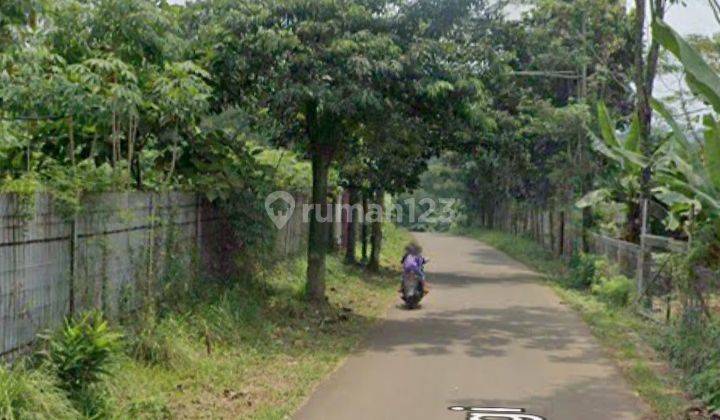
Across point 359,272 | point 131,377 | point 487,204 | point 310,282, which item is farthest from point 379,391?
point 487,204

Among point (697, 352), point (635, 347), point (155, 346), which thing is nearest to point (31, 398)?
point (155, 346)

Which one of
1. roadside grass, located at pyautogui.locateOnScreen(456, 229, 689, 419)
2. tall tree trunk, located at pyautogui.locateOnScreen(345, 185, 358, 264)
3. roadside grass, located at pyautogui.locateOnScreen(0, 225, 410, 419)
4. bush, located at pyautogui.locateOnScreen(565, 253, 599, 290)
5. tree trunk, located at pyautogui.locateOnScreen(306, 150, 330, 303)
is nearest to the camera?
roadside grass, located at pyautogui.locateOnScreen(0, 225, 410, 419)

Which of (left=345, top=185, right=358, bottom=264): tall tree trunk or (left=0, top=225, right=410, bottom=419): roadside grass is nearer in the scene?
(left=0, top=225, right=410, bottom=419): roadside grass

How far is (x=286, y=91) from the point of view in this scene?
13945 mm

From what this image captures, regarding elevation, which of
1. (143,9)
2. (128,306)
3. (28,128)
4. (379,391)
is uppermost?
(143,9)

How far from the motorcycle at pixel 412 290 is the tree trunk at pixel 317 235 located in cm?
230

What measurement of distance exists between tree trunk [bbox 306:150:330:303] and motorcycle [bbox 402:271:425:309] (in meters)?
2.30

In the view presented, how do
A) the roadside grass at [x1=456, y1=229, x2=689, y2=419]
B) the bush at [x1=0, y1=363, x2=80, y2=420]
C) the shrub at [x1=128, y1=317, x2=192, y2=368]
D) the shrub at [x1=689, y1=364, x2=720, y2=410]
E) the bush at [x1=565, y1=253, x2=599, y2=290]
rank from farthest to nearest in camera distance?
the bush at [x1=565, y1=253, x2=599, y2=290], the shrub at [x1=128, y1=317, x2=192, y2=368], the roadside grass at [x1=456, y1=229, x2=689, y2=419], the shrub at [x1=689, y1=364, x2=720, y2=410], the bush at [x1=0, y1=363, x2=80, y2=420]

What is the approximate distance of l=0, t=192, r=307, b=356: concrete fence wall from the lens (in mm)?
8062

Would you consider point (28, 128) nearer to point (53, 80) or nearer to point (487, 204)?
point (53, 80)

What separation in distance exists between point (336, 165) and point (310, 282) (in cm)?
693

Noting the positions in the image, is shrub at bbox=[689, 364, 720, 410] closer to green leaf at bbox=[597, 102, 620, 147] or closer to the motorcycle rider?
green leaf at bbox=[597, 102, 620, 147]

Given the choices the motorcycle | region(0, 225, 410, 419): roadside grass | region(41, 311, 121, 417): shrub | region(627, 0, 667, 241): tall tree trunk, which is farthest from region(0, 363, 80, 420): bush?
region(627, 0, 667, 241): tall tree trunk

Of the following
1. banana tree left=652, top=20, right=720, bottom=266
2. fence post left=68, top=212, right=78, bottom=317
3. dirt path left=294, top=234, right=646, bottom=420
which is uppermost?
banana tree left=652, top=20, right=720, bottom=266
